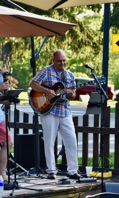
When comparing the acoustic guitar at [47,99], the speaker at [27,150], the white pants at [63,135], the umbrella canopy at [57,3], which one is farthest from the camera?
the speaker at [27,150]

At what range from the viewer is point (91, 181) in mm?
9484

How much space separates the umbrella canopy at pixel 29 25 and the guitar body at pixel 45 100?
2.58 ft

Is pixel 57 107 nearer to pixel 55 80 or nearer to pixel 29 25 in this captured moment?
pixel 55 80

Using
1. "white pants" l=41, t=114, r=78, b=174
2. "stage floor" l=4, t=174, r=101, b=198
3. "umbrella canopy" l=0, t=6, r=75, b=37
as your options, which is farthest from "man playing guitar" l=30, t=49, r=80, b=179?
"umbrella canopy" l=0, t=6, r=75, b=37

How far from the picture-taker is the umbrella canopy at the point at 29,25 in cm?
851

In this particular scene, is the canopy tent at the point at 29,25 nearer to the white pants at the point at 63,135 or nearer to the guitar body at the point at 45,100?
the guitar body at the point at 45,100

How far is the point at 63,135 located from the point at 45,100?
0.58 meters

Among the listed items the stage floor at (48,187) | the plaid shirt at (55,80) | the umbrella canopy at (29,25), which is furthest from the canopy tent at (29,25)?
the stage floor at (48,187)

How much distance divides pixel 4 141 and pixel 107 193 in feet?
11.6

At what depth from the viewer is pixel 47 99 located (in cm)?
955

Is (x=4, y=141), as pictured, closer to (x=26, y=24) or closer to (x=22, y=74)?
(x=26, y=24)

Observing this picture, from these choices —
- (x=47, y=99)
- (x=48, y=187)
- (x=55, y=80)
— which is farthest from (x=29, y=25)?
(x=48, y=187)

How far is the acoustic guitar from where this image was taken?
9430 millimetres

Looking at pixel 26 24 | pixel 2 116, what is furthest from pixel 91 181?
pixel 26 24
